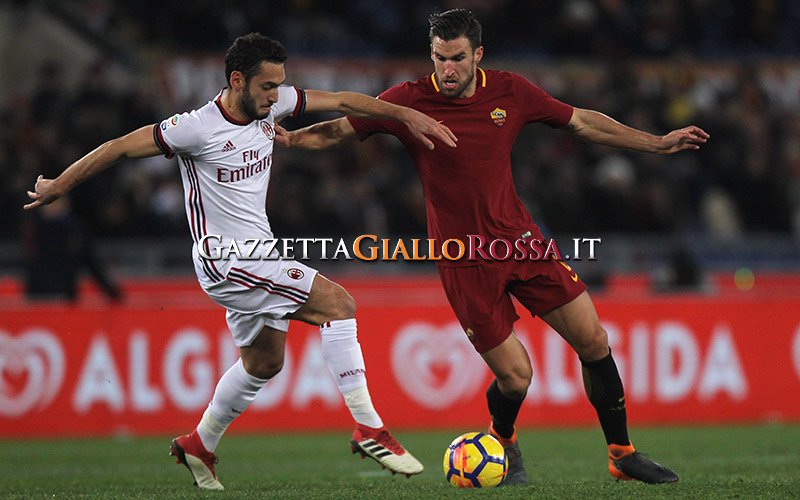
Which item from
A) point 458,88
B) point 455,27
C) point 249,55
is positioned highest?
point 455,27

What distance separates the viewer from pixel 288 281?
252 inches

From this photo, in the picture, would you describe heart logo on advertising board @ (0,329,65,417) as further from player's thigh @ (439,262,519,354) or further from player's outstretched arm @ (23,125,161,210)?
player's thigh @ (439,262,519,354)

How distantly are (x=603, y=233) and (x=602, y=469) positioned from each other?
7.43 metres

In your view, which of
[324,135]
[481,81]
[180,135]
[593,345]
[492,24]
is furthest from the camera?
[492,24]

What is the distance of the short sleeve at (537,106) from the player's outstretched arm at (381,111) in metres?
0.61

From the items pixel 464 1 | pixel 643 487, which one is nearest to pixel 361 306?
pixel 643 487

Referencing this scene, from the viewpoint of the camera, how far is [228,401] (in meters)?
6.73

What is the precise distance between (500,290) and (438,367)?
5.26m

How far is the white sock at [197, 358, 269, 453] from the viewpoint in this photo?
6.71 metres

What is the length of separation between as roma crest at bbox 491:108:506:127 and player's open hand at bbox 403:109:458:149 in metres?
0.39

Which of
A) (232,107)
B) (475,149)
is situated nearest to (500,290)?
(475,149)

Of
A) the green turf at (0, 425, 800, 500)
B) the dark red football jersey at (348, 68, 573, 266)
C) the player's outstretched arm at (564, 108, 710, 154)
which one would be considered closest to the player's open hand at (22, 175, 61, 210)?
the green turf at (0, 425, 800, 500)

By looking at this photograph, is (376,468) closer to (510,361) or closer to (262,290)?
(510,361)

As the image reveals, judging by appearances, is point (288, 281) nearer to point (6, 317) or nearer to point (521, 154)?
point (6, 317)
